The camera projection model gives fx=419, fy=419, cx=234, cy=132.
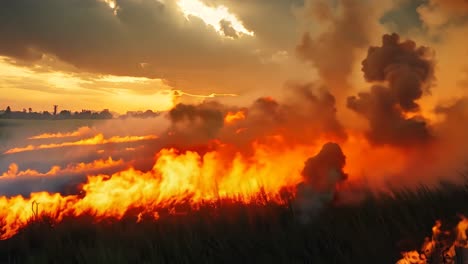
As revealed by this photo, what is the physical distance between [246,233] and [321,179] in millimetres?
7403

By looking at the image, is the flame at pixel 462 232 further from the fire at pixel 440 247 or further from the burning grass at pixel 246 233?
the burning grass at pixel 246 233

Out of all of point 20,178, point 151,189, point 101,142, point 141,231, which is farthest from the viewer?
point 101,142

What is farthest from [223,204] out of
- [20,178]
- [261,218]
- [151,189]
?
[20,178]

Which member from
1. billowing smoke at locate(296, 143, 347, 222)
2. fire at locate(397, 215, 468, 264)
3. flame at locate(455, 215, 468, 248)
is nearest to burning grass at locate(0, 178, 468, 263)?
fire at locate(397, 215, 468, 264)

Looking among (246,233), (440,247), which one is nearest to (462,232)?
(440,247)

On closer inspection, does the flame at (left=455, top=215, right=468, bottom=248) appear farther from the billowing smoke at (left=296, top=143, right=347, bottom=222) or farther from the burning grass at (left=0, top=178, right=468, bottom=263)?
the billowing smoke at (left=296, top=143, right=347, bottom=222)

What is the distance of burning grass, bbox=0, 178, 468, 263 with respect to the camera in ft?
84.6

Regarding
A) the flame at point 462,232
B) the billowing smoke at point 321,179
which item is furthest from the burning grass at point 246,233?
the billowing smoke at point 321,179

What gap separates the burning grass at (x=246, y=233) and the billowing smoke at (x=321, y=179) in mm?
980

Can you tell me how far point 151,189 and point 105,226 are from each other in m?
6.17

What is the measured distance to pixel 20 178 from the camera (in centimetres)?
4084

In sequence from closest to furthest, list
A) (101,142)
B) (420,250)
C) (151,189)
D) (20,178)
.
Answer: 1. (420,250)
2. (151,189)
3. (20,178)
4. (101,142)

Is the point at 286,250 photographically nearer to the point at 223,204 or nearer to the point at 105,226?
the point at 223,204

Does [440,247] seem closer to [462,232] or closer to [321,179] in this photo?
[462,232]
